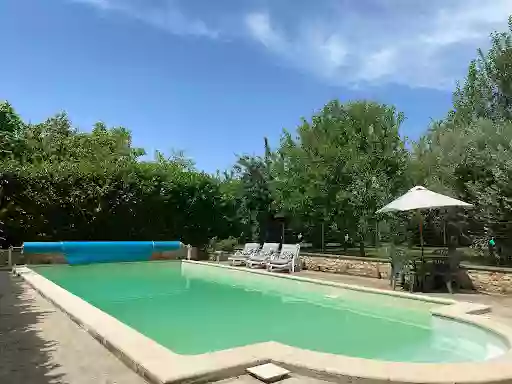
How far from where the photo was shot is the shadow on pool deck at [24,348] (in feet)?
14.2

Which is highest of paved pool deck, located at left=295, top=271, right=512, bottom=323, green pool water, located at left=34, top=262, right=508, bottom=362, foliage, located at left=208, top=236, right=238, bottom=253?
foliage, located at left=208, top=236, right=238, bottom=253

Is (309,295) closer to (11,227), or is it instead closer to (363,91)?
(363,91)

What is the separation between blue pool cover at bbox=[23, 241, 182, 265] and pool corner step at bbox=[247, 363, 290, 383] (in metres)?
15.9

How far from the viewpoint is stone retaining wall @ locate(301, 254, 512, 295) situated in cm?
982

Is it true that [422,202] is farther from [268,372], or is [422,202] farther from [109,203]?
[109,203]

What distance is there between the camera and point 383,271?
12.9 meters

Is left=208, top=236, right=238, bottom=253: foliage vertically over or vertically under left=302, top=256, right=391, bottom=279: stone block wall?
over

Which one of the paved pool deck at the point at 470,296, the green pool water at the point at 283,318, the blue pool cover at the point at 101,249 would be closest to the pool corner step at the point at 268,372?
the green pool water at the point at 283,318

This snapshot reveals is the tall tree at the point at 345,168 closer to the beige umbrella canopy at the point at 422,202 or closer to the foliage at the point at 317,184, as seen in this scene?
the foliage at the point at 317,184

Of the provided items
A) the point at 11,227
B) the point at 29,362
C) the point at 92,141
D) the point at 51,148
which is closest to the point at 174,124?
the point at 92,141

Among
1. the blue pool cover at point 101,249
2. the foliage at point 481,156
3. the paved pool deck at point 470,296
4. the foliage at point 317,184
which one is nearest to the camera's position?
the paved pool deck at point 470,296

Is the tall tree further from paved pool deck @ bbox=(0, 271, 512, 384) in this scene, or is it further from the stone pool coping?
the stone pool coping

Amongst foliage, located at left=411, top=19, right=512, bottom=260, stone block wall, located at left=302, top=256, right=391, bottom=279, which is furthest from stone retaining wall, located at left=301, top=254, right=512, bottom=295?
foliage, located at left=411, top=19, right=512, bottom=260

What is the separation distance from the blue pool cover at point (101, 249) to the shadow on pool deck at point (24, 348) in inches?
402
